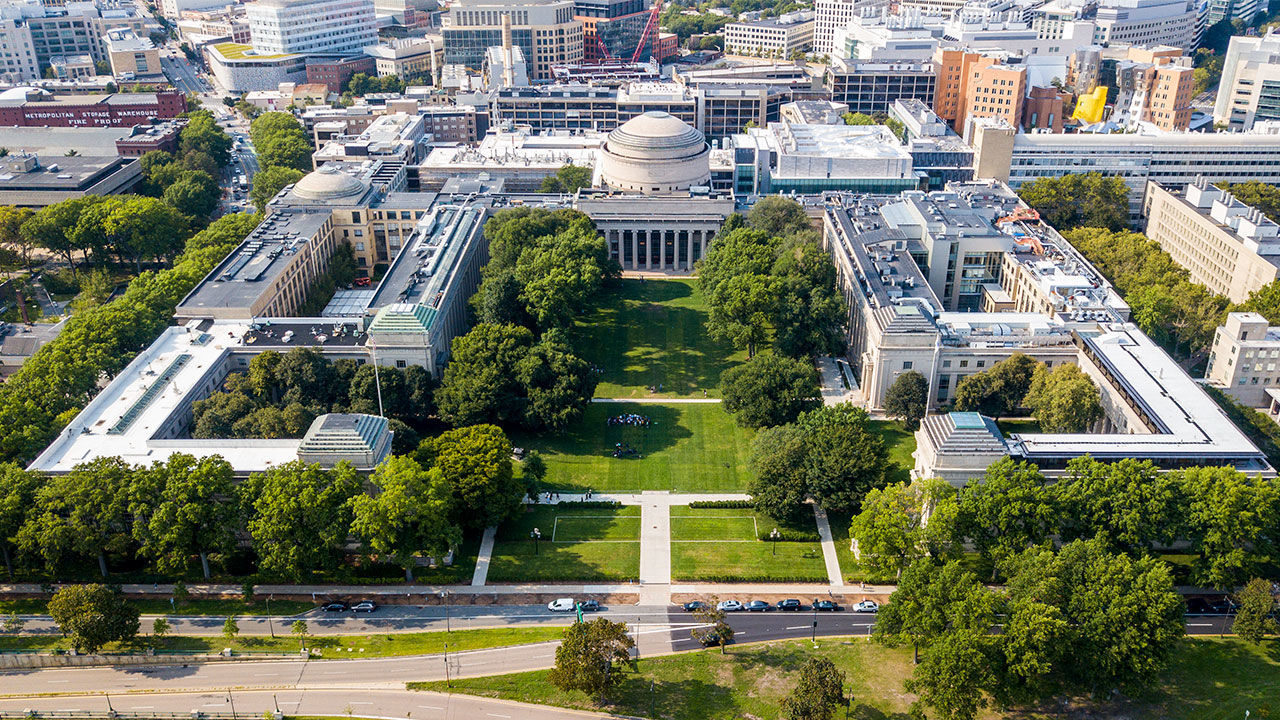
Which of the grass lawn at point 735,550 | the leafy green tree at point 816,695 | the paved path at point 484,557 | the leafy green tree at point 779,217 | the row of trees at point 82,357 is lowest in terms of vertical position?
the grass lawn at point 735,550

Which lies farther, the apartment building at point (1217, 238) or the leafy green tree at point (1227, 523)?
the apartment building at point (1217, 238)

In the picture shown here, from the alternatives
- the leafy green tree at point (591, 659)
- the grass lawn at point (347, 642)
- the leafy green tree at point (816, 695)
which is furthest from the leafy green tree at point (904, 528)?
the grass lawn at point (347, 642)

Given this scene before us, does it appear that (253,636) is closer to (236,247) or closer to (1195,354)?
(236,247)

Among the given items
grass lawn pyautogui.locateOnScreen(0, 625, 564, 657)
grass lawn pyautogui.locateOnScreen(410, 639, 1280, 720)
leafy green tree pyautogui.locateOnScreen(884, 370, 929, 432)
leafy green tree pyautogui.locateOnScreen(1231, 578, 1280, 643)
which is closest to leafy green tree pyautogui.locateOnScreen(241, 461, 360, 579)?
grass lawn pyautogui.locateOnScreen(0, 625, 564, 657)

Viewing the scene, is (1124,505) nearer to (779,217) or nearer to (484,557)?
(484,557)

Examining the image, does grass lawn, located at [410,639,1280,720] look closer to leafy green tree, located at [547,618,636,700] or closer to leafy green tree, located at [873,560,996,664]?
leafy green tree, located at [547,618,636,700]

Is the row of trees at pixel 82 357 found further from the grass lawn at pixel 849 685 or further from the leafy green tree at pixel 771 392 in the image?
the leafy green tree at pixel 771 392
